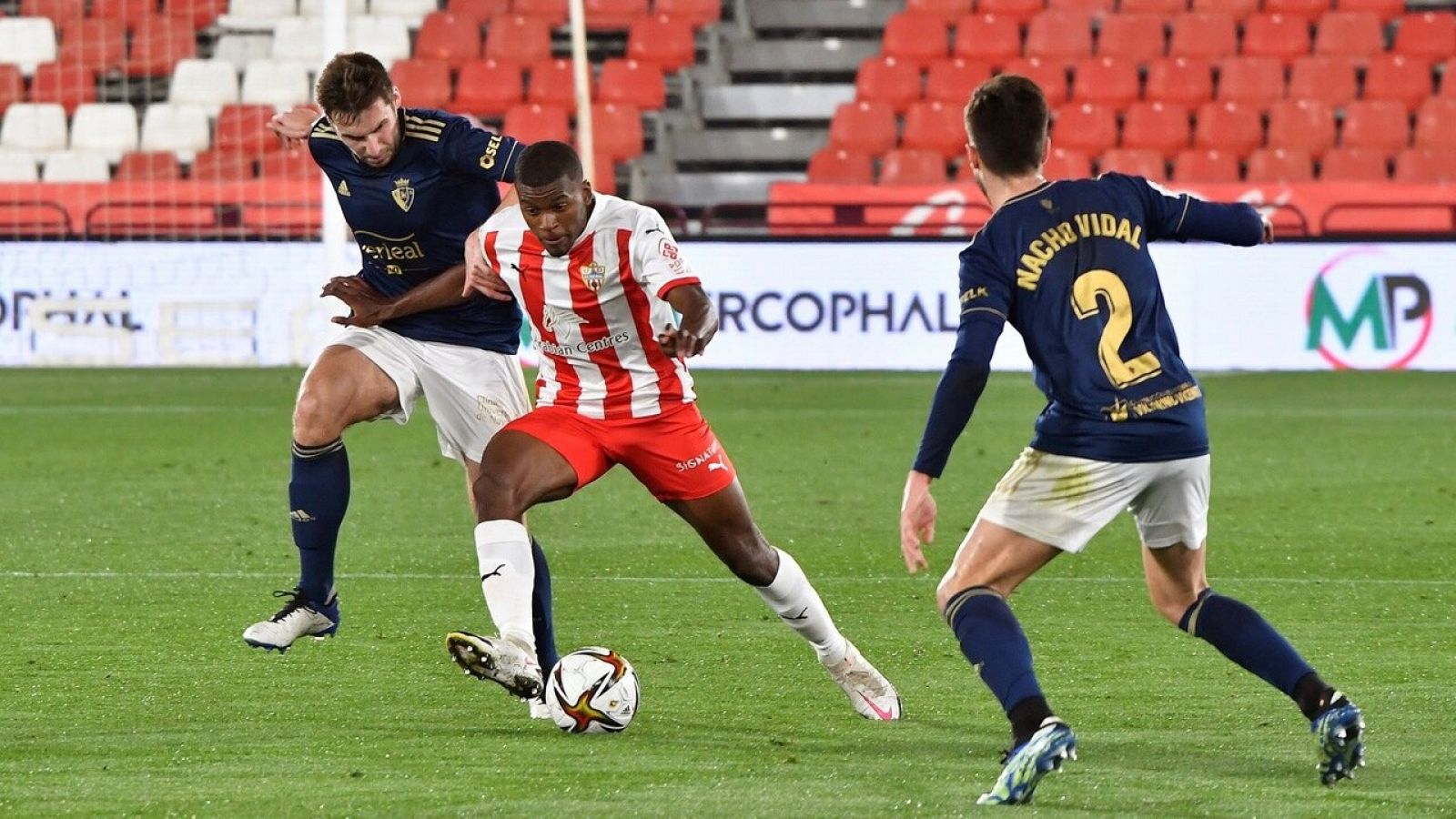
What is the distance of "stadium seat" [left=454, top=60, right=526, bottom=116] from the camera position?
20.5 meters

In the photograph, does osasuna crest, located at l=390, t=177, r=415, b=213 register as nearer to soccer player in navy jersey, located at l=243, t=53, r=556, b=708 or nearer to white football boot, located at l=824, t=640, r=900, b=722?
soccer player in navy jersey, located at l=243, t=53, r=556, b=708

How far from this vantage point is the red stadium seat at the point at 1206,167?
18.8 m

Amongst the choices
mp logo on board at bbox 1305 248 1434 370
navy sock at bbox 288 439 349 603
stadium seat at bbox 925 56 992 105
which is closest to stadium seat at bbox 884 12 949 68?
stadium seat at bbox 925 56 992 105

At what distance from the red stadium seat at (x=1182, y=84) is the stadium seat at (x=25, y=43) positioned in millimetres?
10443

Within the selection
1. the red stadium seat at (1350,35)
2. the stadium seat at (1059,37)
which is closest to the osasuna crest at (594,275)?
the stadium seat at (1059,37)

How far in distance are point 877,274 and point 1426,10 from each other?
7.52m

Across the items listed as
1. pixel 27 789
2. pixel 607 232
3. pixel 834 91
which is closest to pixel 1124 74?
pixel 834 91

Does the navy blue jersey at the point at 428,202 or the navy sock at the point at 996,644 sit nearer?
the navy sock at the point at 996,644

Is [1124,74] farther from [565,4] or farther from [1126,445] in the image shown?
[1126,445]

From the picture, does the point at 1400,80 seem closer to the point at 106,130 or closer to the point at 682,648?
the point at 106,130

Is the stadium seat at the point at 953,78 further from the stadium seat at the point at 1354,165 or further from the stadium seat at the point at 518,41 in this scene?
the stadium seat at the point at 518,41

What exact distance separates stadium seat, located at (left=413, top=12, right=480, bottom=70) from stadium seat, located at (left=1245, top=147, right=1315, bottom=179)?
7.58 meters

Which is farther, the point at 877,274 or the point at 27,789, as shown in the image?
the point at 877,274

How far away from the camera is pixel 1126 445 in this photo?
14.9 feet
